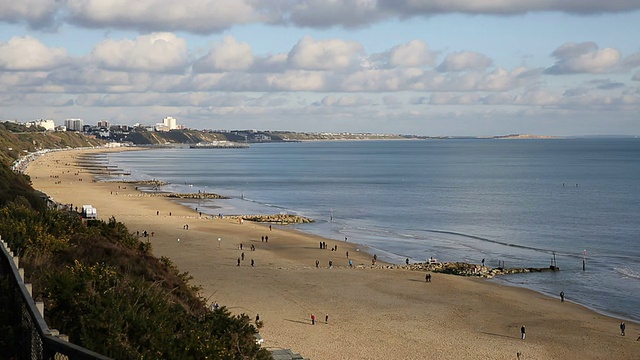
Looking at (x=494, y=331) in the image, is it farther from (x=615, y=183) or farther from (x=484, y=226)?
(x=615, y=183)

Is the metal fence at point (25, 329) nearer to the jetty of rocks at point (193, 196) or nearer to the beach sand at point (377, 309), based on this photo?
the beach sand at point (377, 309)

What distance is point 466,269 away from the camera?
1726 inches

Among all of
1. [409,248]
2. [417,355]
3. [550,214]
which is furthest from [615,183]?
[417,355]

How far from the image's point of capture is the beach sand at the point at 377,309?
28.1 m

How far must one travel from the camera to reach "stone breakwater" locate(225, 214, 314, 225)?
67162 millimetres

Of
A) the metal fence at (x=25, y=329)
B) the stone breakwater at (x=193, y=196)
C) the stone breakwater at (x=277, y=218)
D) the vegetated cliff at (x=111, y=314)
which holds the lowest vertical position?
the stone breakwater at (x=193, y=196)

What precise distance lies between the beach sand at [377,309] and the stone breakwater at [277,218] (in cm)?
1295

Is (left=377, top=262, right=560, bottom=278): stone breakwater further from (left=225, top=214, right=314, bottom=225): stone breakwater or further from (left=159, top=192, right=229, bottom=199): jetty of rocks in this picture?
(left=159, top=192, right=229, bottom=199): jetty of rocks

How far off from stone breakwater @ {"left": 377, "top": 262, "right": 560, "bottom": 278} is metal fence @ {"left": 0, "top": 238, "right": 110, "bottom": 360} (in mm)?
31429

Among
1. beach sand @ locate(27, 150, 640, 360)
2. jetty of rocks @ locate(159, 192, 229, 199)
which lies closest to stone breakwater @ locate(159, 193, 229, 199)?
jetty of rocks @ locate(159, 192, 229, 199)

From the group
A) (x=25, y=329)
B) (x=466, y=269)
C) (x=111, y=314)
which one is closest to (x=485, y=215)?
(x=466, y=269)

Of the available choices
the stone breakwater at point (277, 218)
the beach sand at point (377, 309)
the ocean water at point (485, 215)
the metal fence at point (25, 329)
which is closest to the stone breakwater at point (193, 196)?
the ocean water at point (485, 215)

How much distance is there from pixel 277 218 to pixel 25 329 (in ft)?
191

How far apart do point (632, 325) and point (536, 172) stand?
123 m
